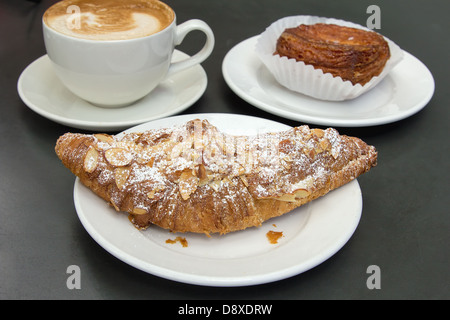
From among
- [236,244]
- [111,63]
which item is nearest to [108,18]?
[111,63]

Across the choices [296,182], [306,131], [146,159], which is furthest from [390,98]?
[146,159]

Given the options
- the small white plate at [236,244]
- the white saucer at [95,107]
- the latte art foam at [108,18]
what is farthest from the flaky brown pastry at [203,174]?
the latte art foam at [108,18]

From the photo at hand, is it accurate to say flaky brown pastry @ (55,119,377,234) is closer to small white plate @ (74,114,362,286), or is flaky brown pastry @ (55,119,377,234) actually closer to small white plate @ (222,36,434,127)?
small white plate @ (74,114,362,286)

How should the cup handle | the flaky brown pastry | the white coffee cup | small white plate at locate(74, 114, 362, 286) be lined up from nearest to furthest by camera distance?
small white plate at locate(74, 114, 362, 286)
the flaky brown pastry
the white coffee cup
the cup handle

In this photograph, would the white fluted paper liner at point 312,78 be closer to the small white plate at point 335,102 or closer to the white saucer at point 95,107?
the small white plate at point 335,102

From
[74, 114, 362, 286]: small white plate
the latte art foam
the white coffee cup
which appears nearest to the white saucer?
the white coffee cup

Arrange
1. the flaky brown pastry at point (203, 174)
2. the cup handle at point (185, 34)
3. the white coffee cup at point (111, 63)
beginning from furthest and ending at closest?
the cup handle at point (185, 34) → the white coffee cup at point (111, 63) → the flaky brown pastry at point (203, 174)

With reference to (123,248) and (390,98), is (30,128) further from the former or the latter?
(390,98)

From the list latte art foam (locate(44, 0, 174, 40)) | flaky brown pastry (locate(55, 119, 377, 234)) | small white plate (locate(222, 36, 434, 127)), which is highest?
latte art foam (locate(44, 0, 174, 40))
